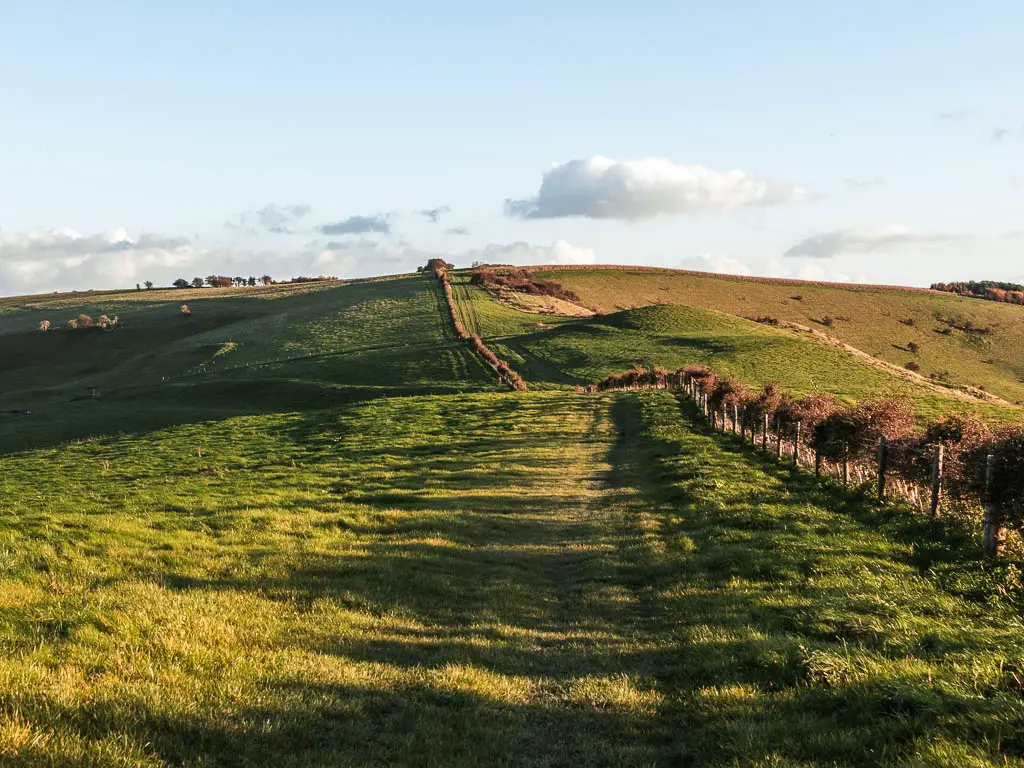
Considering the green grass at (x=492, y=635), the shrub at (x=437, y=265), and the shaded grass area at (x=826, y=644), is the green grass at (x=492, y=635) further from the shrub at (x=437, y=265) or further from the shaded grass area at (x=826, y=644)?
the shrub at (x=437, y=265)

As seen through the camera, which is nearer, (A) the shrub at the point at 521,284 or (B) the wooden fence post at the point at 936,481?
(B) the wooden fence post at the point at 936,481

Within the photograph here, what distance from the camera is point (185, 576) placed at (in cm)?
1153

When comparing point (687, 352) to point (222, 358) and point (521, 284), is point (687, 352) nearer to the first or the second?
point (222, 358)

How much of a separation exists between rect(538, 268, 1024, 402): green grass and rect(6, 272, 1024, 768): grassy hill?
273 feet

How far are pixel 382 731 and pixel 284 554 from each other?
7.39 m

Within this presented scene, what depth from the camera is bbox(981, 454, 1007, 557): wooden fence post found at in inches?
516

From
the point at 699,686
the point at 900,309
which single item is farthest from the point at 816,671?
the point at 900,309

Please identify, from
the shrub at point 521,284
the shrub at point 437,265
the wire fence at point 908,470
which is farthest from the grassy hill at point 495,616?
the shrub at point 437,265

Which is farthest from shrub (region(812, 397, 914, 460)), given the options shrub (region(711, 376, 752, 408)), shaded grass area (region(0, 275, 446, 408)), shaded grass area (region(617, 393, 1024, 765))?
shaded grass area (region(0, 275, 446, 408))

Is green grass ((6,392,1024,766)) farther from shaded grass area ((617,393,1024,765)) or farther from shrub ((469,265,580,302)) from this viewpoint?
shrub ((469,265,580,302))

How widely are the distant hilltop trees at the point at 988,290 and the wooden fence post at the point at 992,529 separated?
496 ft

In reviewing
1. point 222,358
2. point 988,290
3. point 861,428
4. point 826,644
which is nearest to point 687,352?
point 861,428

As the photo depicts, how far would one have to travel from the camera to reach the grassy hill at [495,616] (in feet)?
21.8

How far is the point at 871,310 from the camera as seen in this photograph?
12319cm
